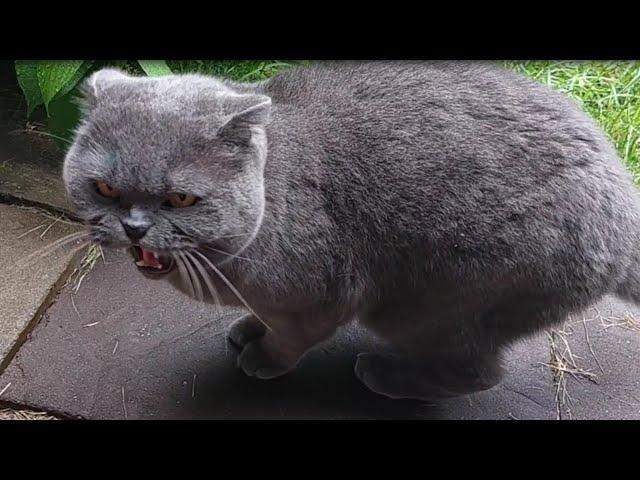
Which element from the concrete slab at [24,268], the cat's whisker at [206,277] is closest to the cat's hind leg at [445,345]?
the cat's whisker at [206,277]

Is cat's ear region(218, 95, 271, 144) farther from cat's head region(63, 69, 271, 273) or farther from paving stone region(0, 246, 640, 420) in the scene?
paving stone region(0, 246, 640, 420)

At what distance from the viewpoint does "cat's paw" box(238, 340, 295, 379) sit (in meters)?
1.69

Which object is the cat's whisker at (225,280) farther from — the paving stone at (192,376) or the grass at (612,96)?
the grass at (612,96)

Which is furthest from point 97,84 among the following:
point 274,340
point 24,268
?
point 24,268

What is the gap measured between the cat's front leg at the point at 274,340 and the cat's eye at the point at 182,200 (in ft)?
1.33

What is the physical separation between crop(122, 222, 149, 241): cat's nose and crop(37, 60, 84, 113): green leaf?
746mm

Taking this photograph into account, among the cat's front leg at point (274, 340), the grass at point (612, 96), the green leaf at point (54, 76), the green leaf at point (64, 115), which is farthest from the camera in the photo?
the grass at point (612, 96)

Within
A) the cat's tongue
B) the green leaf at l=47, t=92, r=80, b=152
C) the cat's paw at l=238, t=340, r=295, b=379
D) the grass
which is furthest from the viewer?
the grass

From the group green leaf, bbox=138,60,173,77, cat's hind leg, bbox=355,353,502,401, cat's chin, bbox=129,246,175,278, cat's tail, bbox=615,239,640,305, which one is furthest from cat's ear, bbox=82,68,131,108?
cat's tail, bbox=615,239,640,305

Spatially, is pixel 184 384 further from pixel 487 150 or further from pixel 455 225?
pixel 487 150

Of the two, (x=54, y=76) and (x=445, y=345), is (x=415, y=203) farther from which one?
(x=54, y=76)

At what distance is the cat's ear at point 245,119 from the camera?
1.23m
